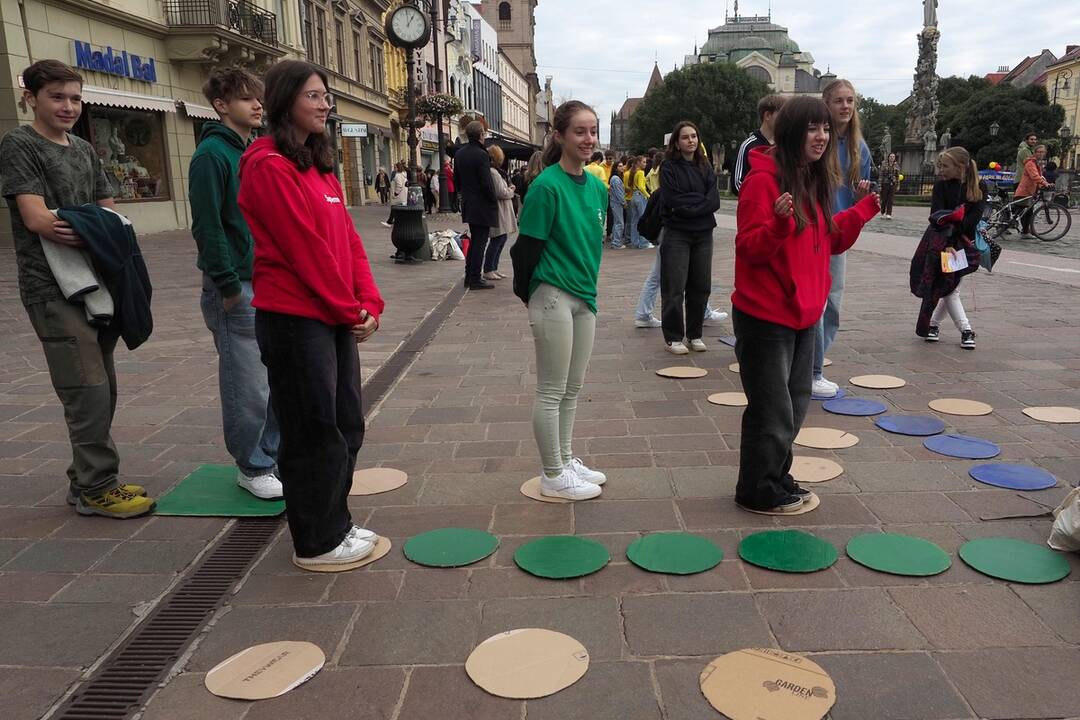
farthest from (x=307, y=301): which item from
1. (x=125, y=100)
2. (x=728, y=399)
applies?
(x=125, y=100)

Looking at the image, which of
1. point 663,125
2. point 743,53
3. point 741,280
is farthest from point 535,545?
point 743,53

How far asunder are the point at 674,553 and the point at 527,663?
87cm

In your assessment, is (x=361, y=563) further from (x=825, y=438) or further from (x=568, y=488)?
(x=825, y=438)

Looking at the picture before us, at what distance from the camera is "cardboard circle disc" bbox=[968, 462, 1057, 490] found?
12.0 ft

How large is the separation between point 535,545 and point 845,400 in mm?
2767

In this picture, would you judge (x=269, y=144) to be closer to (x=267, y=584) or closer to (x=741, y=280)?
(x=267, y=584)

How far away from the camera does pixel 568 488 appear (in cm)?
365

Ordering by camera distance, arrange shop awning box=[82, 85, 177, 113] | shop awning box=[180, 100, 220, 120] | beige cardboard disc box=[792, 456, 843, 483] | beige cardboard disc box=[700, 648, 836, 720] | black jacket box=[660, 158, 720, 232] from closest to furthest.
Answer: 1. beige cardboard disc box=[700, 648, 836, 720]
2. beige cardboard disc box=[792, 456, 843, 483]
3. black jacket box=[660, 158, 720, 232]
4. shop awning box=[82, 85, 177, 113]
5. shop awning box=[180, 100, 220, 120]

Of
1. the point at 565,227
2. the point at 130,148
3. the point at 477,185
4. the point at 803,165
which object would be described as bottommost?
the point at 565,227

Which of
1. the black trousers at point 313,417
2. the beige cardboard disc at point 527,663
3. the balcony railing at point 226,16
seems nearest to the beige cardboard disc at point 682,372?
the black trousers at point 313,417

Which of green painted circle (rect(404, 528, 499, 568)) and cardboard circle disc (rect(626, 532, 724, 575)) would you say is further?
green painted circle (rect(404, 528, 499, 568))

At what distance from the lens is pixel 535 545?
3176mm

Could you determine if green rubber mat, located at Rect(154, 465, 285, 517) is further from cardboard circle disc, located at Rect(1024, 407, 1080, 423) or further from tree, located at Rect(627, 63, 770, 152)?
tree, located at Rect(627, 63, 770, 152)

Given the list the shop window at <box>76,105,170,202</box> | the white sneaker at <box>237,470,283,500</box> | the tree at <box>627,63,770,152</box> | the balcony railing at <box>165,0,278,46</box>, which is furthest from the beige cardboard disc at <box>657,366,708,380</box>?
the tree at <box>627,63,770,152</box>
